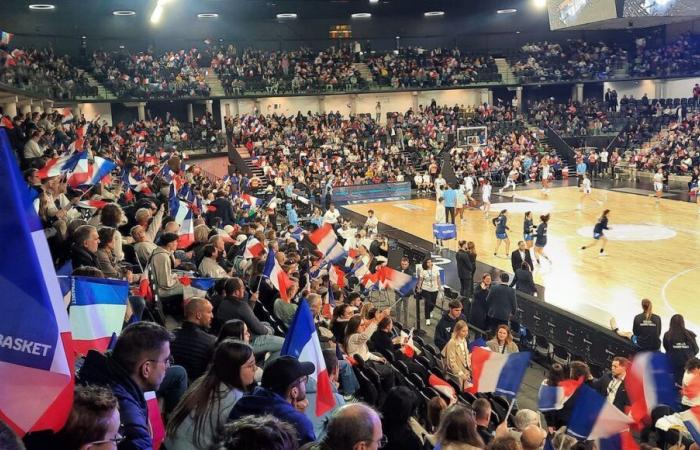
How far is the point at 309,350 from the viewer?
5.02 meters

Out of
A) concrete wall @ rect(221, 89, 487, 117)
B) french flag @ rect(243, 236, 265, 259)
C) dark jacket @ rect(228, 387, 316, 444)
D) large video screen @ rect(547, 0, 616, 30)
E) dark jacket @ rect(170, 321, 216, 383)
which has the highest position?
large video screen @ rect(547, 0, 616, 30)

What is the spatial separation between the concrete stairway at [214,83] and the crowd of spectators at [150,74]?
36 centimetres

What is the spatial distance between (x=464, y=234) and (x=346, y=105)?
75.9ft

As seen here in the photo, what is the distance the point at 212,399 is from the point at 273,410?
436 millimetres

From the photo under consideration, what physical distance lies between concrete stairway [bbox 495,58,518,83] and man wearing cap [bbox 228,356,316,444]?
146ft

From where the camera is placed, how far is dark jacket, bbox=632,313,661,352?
10.7 meters

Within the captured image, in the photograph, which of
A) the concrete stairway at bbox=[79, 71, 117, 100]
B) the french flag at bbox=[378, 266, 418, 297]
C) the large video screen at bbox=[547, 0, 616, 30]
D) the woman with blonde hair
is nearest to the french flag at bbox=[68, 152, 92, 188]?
the french flag at bbox=[378, 266, 418, 297]

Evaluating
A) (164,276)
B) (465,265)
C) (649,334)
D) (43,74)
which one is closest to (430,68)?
(43,74)

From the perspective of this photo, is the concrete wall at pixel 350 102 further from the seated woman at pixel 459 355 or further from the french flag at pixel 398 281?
the seated woman at pixel 459 355

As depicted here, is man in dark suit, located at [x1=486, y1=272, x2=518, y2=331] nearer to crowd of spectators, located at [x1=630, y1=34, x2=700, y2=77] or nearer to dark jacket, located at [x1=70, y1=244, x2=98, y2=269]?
dark jacket, located at [x1=70, y1=244, x2=98, y2=269]

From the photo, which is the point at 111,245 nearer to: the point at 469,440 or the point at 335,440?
the point at 469,440

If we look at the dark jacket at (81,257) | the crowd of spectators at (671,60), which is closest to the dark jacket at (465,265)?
the dark jacket at (81,257)

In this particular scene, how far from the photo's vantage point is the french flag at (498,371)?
7258 mm

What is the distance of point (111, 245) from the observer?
7.17 meters
